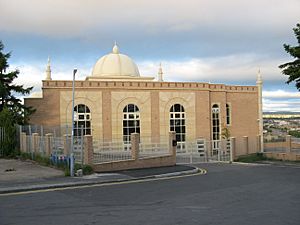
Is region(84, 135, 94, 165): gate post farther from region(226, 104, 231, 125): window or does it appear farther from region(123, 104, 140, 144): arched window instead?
region(226, 104, 231, 125): window

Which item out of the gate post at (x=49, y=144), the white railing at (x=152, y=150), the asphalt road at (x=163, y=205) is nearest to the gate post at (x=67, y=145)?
the gate post at (x=49, y=144)

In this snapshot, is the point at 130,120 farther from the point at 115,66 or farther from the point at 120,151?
the point at 120,151

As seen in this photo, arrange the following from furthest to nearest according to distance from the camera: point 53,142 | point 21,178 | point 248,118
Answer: point 248,118 < point 53,142 < point 21,178

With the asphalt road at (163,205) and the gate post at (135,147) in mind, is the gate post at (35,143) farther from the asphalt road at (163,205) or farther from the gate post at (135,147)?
the asphalt road at (163,205)

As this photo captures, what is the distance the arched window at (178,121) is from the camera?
141ft

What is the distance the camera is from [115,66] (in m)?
48.0

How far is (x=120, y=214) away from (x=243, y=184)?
20.5 feet

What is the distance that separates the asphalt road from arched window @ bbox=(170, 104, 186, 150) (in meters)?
29.5

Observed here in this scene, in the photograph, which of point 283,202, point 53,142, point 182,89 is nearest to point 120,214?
point 283,202

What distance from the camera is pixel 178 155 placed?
3453cm

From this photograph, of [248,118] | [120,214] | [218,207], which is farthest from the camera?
[248,118]

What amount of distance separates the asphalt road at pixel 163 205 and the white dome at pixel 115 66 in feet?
115

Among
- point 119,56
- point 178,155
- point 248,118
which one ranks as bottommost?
point 178,155

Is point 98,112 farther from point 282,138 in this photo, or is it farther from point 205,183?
point 205,183
